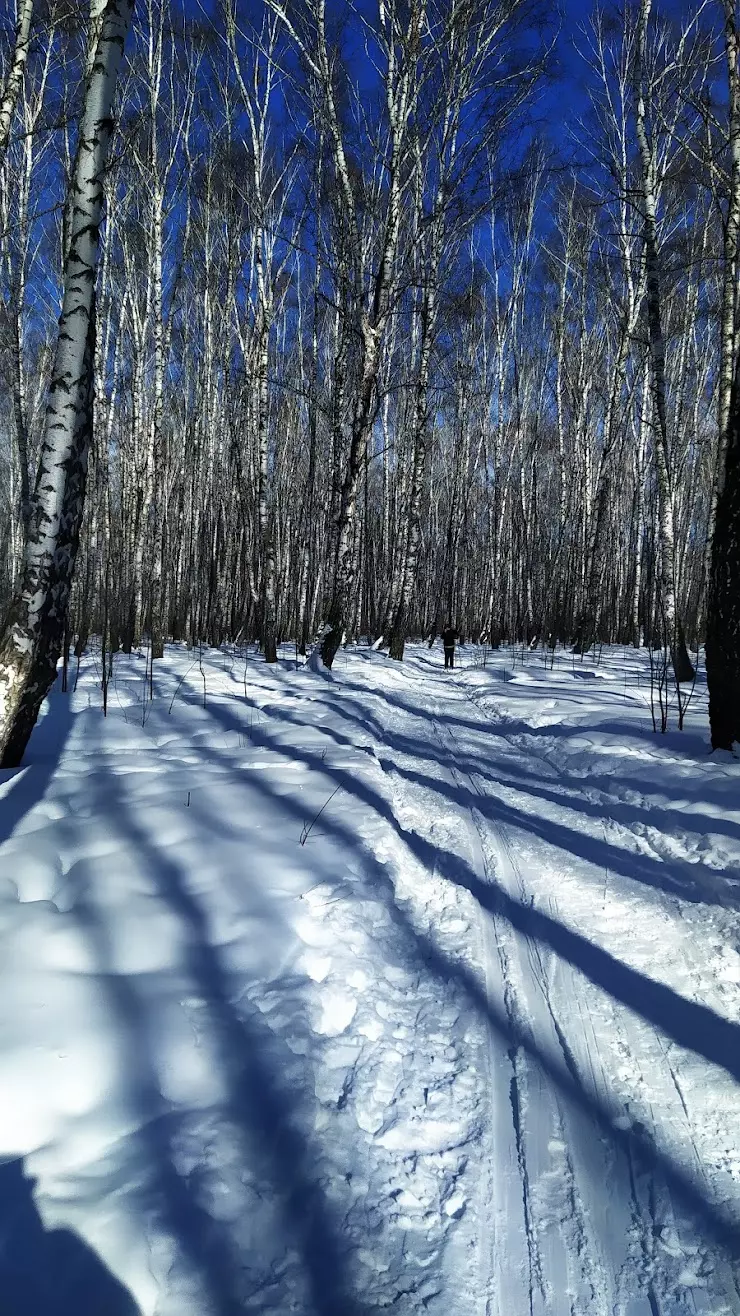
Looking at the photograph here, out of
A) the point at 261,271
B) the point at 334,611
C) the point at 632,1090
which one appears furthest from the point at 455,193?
the point at 632,1090

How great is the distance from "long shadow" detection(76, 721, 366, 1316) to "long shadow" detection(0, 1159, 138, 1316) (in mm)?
168

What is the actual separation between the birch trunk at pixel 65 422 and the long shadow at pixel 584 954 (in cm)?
210

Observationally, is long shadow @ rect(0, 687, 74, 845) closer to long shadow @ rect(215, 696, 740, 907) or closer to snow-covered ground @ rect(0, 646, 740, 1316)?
snow-covered ground @ rect(0, 646, 740, 1316)

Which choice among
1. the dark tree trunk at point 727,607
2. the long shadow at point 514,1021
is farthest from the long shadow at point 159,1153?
the dark tree trunk at point 727,607

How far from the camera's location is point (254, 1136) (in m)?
1.59

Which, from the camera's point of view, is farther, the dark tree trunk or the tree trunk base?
the tree trunk base

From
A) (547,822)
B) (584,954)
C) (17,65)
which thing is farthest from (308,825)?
(17,65)

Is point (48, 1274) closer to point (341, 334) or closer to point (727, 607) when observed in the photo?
point (727, 607)

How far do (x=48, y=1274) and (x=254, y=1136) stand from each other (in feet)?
1.69

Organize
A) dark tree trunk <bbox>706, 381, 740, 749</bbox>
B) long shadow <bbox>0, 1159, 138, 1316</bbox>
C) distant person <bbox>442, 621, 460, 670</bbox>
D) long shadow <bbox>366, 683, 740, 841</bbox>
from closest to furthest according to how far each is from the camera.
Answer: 1. long shadow <bbox>0, 1159, 138, 1316</bbox>
2. long shadow <bbox>366, 683, 740, 841</bbox>
3. dark tree trunk <bbox>706, 381, 740, 749</bbox>
4. distant person <bbox>442, 621, 460, 670</bbox>

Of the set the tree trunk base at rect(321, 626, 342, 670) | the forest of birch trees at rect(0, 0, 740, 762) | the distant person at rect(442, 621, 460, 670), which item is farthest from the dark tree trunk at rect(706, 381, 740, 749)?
the distant person at rect(442, 621, 460, 670)

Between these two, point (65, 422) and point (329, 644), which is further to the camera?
point (329, 644)

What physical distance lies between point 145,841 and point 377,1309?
6.83 ft

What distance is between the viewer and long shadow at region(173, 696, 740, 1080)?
2111mm
